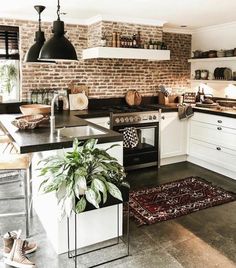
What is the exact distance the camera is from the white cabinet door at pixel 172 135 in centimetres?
537

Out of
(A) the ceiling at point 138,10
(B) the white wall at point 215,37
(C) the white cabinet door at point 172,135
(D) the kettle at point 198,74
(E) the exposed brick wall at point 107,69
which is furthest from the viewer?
(D) the kettle at point 198,74

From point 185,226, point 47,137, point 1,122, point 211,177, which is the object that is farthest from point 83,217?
point 211,177

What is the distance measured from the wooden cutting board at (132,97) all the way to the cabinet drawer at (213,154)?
1.23 metres

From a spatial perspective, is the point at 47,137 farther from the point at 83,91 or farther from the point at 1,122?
the point at 83,91

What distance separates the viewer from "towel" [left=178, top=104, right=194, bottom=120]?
5441 millimetres

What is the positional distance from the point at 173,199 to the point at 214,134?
63.7 inches

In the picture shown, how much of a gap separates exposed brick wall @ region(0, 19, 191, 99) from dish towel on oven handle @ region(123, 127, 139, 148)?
100 centimetres

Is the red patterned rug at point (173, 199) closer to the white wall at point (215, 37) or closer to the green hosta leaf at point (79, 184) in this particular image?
the green hosta leaf at point (79, 184)

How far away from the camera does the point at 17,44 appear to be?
499cm

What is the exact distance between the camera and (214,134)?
199 inches

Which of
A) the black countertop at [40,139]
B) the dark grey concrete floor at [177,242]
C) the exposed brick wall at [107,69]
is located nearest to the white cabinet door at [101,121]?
the exposed brick wall at [107,69]

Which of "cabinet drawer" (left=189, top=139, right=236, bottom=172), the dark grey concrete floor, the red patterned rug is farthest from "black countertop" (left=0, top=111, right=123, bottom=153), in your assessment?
"cabinet drawer" (left=189, top=139, right=236, bottom=172)

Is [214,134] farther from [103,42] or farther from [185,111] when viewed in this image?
[103,42]

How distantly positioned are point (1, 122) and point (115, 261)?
6.72 feet
